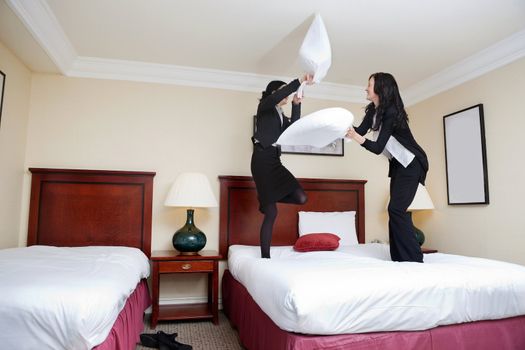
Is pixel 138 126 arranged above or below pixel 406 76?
below

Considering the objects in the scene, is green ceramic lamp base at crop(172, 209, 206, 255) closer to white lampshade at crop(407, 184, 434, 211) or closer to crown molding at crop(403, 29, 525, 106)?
white lampshade at crop(407, 184, 434, 211)

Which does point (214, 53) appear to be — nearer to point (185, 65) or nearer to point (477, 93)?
point (185, 65)

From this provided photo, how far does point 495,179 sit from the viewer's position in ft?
10.6

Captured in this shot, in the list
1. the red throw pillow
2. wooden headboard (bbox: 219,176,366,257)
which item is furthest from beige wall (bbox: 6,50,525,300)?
the red throw pillow

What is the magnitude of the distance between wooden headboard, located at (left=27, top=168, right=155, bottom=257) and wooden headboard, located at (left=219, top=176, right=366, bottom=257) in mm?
739

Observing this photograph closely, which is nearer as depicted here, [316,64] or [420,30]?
[316,64]

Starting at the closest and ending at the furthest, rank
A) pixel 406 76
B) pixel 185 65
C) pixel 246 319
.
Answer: pixel 246 319
pixel 185 65
pixel 406 76

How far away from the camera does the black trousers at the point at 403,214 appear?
2365 mm

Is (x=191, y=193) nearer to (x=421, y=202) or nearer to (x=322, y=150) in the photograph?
(x=322, y=150)

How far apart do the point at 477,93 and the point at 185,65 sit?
9.34 feet

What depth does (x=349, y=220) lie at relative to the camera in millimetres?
3826

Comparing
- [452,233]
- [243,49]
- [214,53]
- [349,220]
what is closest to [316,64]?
[243,49]

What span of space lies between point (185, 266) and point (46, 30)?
218 centimetres

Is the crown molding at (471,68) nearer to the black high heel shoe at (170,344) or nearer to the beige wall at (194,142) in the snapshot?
the beige wall at (194,142)
